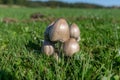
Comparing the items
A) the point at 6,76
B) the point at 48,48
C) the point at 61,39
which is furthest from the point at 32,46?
the point at 6,76

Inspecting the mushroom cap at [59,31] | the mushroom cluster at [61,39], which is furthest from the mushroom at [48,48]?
the mushroom cap at [59,31]

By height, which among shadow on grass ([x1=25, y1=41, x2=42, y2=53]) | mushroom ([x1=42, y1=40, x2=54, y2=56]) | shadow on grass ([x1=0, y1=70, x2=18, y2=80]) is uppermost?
mushroom ([x1=42, y1=40, x2=54, y2=56])

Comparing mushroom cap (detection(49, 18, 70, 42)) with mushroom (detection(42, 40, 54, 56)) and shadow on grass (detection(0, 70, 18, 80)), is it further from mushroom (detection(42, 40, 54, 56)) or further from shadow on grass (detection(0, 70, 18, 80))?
shadow on grass (detection(0, 70, 18, 80))

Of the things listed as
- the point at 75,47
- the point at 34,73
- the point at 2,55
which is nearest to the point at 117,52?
the point at 75,47

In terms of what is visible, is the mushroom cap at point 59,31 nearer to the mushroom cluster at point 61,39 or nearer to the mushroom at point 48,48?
the mushroom cluster at point 61,39

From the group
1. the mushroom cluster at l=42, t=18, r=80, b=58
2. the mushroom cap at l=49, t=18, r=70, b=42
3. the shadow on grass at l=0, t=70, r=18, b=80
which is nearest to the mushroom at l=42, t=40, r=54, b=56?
the mushroom cluster at l=42, t=18, r=80, b=58

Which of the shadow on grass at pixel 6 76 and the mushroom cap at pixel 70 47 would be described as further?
the mushroom cap at pixel 70 47

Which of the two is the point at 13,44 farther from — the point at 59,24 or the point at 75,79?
the point at 75,79

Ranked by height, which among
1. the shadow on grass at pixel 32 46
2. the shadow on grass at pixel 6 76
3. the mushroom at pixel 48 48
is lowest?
the shadow on grass at pixel 6 76
